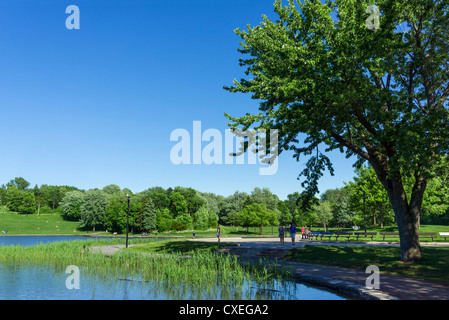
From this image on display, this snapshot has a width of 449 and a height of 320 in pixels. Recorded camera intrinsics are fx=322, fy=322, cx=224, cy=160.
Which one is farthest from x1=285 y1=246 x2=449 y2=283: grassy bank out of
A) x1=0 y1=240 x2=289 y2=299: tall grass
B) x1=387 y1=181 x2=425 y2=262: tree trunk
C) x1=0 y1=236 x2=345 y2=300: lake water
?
x1=0 y1=236 x2=345 y2=300: lake water

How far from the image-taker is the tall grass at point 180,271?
12.7 meters

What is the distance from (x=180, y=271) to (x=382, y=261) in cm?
1054

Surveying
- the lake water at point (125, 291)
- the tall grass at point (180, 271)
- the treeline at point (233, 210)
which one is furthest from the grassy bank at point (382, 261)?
the treeline at point (233, 210)

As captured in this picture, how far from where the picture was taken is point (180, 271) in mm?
14727

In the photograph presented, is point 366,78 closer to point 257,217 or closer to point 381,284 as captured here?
point 381,284

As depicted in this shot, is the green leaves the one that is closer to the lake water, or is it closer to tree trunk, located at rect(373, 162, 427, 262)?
tree trunk, located at rect(373, 162, 427, 262)

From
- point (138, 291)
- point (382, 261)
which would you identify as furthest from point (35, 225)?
point (382, 261)

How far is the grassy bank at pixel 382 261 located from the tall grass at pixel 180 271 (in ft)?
13.0

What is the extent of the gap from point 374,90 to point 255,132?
6.19 metres

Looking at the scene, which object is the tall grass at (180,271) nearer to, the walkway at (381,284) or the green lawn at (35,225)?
the walkway at (381,284)

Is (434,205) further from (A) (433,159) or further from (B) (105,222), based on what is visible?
(B) (105,222)

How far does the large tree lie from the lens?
13977 mm

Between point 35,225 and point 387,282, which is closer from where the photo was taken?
point 387,282

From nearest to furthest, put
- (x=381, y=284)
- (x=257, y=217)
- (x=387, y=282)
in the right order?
(x=381, y=284), (x=387, y=282), (x=257, y=217)
